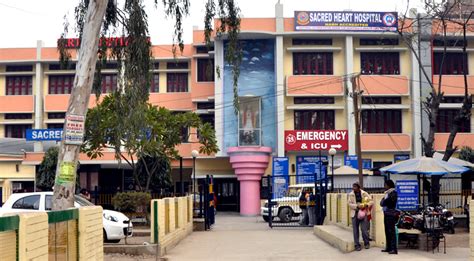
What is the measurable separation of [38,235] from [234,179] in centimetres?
4022

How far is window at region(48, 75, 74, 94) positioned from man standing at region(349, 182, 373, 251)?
36.2 metres

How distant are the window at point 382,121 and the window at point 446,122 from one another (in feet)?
8.33

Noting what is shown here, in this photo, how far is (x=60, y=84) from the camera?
49.4 metres

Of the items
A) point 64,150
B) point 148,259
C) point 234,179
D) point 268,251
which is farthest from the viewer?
point 234,179

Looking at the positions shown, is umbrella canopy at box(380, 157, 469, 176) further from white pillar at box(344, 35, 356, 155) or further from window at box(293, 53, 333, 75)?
window at box(293, 53, 333, 75)

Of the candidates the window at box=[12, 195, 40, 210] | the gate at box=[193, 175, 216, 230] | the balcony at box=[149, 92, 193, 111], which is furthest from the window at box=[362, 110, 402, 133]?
the window at box=[12, 195, 40, 210]

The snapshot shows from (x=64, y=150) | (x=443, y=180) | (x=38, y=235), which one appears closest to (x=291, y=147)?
(x=443, y=180)

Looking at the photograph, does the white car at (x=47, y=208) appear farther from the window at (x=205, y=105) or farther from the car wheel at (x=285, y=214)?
the window at (x=205, y=105)

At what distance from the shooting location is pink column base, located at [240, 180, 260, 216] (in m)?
42.6

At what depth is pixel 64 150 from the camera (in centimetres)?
1284

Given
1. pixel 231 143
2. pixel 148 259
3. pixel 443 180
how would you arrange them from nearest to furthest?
pixel 148 259 → pixel 443 180 → pixel 231 143

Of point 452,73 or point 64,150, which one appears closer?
point 64,150

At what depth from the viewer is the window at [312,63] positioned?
149 ft

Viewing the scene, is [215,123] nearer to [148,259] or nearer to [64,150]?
[148,259]
